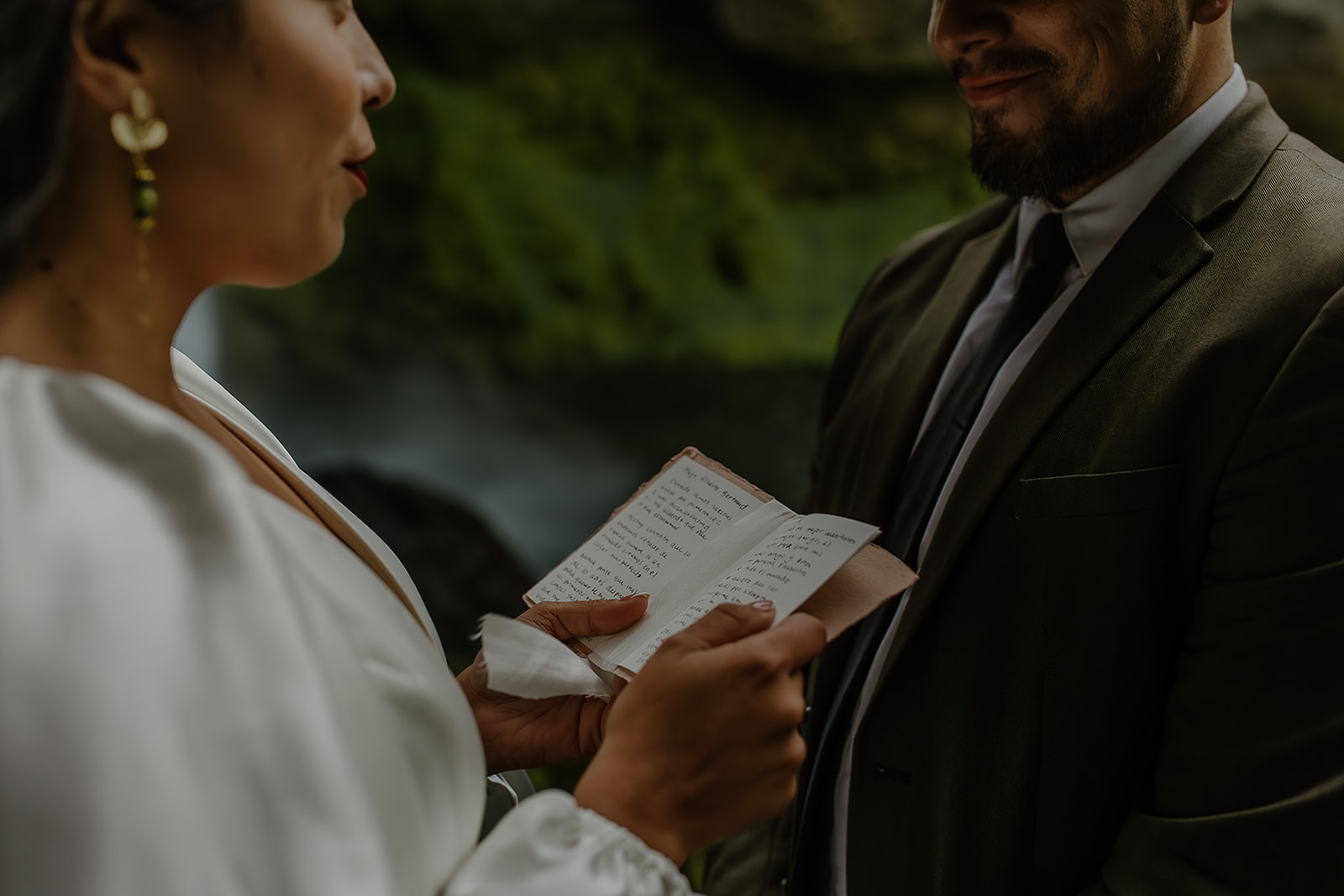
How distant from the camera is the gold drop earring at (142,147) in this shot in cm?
68

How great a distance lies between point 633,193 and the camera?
16.3ft

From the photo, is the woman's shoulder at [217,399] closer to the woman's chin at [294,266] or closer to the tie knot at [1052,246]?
the woman's chin at [294,266]

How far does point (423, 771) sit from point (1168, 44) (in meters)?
1.20

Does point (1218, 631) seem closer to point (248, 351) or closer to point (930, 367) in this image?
point (930, 367)

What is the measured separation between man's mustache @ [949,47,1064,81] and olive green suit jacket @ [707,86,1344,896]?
22 cm

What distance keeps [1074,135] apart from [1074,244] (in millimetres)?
139

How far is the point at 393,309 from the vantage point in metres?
5.27

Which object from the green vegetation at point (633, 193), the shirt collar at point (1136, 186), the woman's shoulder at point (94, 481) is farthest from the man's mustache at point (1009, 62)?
the green vegetation at point (633, 193)

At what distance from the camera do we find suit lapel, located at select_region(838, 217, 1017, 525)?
141cm

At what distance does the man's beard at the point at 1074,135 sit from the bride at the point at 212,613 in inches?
31.0

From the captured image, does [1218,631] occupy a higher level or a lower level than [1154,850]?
higher

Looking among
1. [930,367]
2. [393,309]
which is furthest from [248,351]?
[930,367]

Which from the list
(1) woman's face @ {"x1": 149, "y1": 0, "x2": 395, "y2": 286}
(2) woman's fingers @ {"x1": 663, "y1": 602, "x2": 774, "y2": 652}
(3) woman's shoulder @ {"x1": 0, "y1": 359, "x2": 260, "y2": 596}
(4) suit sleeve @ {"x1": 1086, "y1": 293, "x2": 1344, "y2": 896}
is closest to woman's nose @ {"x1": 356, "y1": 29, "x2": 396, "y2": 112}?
(1) woman's face @ {"x1": 149, "y1": 0, "x2": 395, "y2": 286}

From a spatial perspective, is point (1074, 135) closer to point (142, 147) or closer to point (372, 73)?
point (372, 73)
